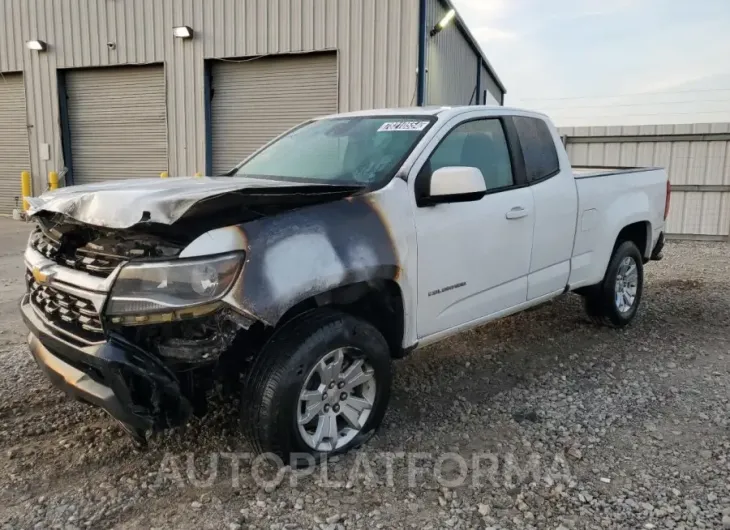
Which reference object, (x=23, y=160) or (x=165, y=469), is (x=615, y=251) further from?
(x=23, y=160)

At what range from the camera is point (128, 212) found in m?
2.56

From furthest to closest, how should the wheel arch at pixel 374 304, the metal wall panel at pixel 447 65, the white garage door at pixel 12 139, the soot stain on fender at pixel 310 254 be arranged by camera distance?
the white garage door at pixel 12 139
the metal wall panel at pixel 447 65
the wheel arch at pixel 374 304
the soot stain on fender at pixel 310 254

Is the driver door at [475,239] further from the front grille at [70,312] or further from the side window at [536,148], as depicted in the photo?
the front grille at [70,312]

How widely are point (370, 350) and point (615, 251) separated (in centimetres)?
312

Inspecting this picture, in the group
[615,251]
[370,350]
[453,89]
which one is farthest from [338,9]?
[370,350]

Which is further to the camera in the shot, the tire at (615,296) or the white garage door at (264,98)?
the white garage door at (264,98)

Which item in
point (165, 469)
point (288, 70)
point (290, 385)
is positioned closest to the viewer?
point (290, 385)

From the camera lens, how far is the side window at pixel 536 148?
4258 mm

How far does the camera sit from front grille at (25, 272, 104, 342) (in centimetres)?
261

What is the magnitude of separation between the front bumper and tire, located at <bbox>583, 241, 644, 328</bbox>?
382 cm

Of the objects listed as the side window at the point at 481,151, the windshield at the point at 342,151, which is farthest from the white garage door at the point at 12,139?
the side window at the point at 481,151

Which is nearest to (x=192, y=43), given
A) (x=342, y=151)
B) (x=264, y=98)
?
(x=264, y=98)

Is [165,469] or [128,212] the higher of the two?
[128,212]

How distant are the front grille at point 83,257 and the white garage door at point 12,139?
45.2 feet
